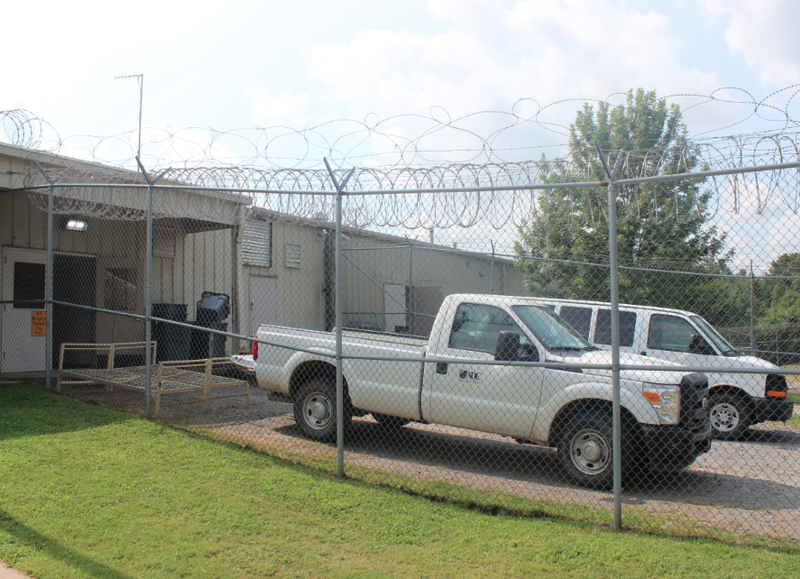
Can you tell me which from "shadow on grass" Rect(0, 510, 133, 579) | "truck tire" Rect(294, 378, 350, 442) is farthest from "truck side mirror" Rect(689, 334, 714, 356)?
"shadow on grass" Rect(0, 510, 133, 579)

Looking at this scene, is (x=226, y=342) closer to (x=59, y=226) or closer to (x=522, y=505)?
(x=59, y=226)

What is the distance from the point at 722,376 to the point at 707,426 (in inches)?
97.3

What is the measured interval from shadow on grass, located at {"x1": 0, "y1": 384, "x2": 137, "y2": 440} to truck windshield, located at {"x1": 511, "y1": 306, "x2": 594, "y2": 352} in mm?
4864

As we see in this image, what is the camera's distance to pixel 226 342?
1361 centimetres

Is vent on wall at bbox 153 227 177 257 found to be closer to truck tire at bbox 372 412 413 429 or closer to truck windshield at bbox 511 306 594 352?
truck tire at bbox 372 412 413 429

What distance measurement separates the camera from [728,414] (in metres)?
8.10

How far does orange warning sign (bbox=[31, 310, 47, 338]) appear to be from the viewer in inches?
405

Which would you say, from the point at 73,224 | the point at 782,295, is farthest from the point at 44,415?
the point at 782,295

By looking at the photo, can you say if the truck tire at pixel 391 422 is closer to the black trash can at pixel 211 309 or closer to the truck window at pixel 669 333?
the truck window at pixel 669 333

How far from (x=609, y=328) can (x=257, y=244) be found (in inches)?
369

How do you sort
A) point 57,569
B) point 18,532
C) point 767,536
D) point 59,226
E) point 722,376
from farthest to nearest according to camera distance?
point 59,226
point 722,376
point 767,536
point 18,532
point 57,569

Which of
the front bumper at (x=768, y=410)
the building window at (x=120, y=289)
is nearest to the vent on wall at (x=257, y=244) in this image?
the building window at (x=120, y=289)

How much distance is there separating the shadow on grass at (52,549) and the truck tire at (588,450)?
150 inches

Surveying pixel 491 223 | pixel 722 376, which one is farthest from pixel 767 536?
pixel 722 376
